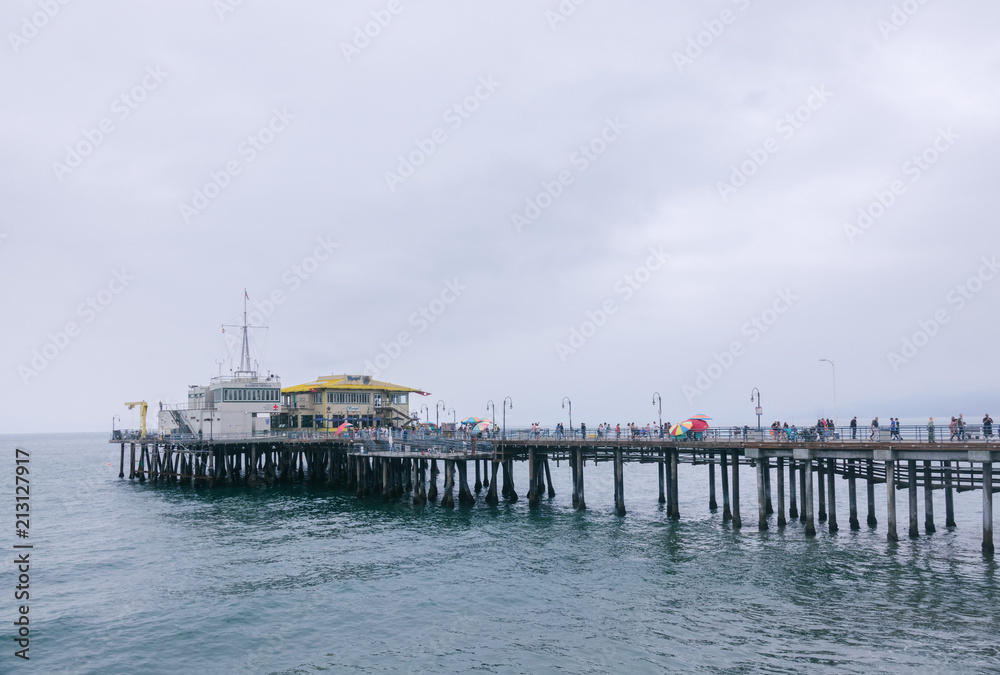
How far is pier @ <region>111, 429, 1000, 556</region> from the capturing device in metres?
35.2

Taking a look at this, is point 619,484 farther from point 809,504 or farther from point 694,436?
point 809,504

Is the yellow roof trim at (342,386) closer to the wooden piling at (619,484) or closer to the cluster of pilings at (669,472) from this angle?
the cluster of pilings at (669,472)

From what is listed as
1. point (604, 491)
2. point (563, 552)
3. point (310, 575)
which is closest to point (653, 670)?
point (563, 552)

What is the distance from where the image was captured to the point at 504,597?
2842 cm

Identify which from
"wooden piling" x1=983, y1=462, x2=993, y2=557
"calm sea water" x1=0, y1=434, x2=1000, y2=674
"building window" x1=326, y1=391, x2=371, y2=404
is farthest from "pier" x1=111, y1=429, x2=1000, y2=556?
"building window" x1=326, y1=391, x2=371, y2=404

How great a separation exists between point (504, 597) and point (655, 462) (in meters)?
32.3

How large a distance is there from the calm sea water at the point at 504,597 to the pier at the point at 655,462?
2225 millimetres

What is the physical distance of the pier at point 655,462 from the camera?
3516 cm

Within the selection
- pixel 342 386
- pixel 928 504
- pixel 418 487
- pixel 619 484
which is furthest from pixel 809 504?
pixel 342 386

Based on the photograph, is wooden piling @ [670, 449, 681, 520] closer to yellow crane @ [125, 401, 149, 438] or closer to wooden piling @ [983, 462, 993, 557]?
wooden piling @ [983, 462, 993, 557]

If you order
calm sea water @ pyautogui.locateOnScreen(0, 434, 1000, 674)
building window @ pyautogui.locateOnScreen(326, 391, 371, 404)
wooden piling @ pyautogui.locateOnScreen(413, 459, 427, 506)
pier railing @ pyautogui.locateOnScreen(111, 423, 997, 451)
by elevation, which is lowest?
calm sea water @ pyautogui.locateOnScreen(0, 434, 1000, 674)

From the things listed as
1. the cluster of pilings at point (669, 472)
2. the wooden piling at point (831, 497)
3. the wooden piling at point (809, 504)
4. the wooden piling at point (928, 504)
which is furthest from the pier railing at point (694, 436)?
the wooden piling at point (831, 497)

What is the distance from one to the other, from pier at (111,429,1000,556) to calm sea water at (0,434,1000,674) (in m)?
2.22

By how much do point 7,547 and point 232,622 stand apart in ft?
80.6
